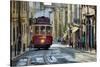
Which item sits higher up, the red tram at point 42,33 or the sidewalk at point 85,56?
the red tram at point 42,33

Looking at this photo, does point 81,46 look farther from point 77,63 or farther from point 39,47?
point 39,47

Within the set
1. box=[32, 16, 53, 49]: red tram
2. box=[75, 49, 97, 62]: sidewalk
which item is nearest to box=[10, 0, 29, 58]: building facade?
box=[32, 16, 53, 49]: red tram

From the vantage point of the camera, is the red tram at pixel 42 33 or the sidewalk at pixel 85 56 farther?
the sidewalk at pixel 85 56

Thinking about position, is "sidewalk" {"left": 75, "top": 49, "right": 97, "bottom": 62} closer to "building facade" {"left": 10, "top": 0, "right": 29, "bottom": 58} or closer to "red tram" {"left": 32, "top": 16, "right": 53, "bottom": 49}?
"red tram" {"left": 32, "top": 16, "right": 53, "bottom": 49}

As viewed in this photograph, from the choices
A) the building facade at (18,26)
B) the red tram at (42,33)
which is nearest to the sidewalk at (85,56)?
the red tram at (42,33)

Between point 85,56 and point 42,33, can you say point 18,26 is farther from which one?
point 85,56

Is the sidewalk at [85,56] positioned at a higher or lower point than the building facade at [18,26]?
lower

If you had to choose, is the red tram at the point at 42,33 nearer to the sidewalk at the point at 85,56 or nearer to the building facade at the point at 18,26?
the building facade at the point at 18,26

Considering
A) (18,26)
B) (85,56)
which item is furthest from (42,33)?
(85,56)

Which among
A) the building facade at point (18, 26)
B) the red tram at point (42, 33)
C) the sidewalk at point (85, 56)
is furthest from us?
the sidewalk at point (85, 56)

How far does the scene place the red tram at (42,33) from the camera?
1914mm

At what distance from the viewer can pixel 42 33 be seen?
6.36ft

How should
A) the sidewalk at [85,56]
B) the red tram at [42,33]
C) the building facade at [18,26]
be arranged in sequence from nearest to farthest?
1. the building facade at [18,26]
2. the red tram at [42,33]
3. the sidewalk at [85,56]
